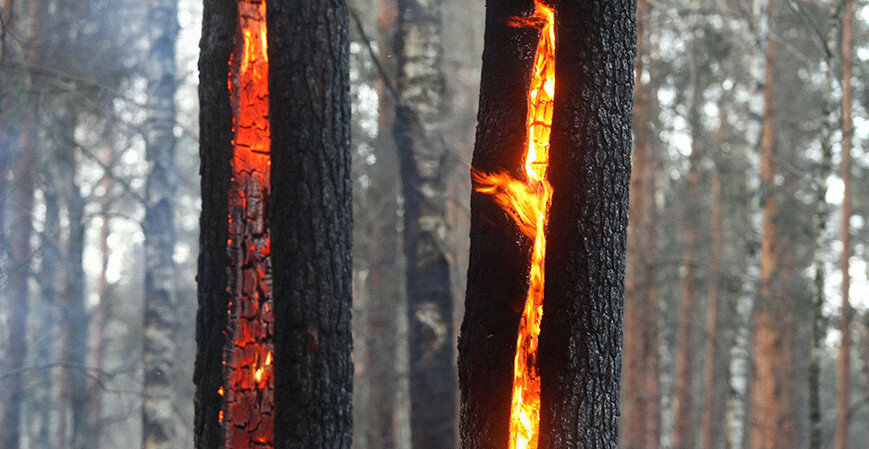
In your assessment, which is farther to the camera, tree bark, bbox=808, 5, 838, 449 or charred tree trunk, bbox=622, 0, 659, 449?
charred tree trunk, bbox=622, 0, 659, 449

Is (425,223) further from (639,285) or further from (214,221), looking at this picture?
(639,285)

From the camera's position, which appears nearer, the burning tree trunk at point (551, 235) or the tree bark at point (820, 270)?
the burning tree trunk at point (551, 235)

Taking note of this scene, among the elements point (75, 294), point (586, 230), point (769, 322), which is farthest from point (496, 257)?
point (75, 294)

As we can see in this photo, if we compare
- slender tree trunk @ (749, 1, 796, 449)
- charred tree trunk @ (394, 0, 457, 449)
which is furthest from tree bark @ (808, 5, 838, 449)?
slender tree trunk @ (749, 1, 796, 449)

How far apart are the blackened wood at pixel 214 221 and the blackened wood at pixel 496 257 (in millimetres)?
1425

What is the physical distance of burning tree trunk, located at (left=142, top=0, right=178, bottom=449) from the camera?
876 cm

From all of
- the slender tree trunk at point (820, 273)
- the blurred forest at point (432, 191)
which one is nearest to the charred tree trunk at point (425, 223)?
the blurred forest at point (432, 191)

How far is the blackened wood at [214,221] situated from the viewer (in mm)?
4188

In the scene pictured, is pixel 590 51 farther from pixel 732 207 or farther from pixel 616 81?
pixel 732 207

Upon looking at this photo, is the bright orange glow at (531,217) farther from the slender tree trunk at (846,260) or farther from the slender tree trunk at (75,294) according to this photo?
the slender tree trunk at (75,294)

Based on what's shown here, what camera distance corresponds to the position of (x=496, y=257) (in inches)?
127

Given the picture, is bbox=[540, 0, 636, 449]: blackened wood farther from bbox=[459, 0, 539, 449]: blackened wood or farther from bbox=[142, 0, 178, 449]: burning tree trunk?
bbox=[142, 0, 178, 449]: burning tree trunk

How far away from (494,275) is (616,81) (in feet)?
2.80

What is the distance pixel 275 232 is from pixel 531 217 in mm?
1443
